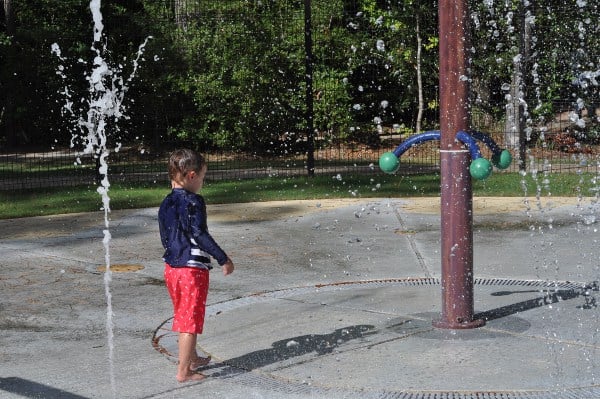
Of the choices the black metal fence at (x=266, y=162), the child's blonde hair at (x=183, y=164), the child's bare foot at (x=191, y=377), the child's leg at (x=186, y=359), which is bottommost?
the child's bare foot at (x=191, y=377)

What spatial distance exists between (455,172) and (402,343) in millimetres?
997

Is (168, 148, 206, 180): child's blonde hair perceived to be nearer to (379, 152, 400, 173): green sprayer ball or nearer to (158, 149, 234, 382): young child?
(158, 149, 234, 382): young child

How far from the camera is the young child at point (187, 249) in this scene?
15.5 feet

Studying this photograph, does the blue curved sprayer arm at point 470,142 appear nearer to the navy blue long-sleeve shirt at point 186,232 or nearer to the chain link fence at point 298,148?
the navy blue long-sleeve shirt at point 186,232

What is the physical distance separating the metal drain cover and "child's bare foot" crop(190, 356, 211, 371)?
48 mm

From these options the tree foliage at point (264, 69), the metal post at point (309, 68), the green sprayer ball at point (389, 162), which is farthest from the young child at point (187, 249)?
the tree foliage at point (264, 69)

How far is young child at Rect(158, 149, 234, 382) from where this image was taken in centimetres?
473

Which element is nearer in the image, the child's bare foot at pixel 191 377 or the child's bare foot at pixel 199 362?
the child's bare foot at pixel 191 377

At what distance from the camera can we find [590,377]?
450 cm

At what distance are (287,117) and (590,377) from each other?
12887mm

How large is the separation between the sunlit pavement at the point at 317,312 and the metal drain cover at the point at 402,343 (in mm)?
14

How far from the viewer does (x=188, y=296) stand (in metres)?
4.79

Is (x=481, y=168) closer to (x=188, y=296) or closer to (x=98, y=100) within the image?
(x=188, y=296)

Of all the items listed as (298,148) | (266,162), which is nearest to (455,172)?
(266,162)
